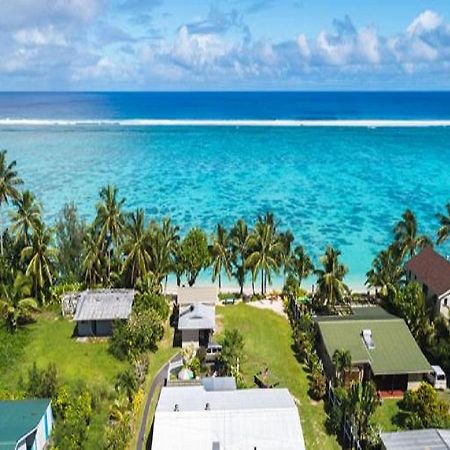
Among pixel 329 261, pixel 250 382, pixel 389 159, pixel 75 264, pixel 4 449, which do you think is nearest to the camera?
pixel 4 449

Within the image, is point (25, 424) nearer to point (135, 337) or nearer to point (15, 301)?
point (135, 337)

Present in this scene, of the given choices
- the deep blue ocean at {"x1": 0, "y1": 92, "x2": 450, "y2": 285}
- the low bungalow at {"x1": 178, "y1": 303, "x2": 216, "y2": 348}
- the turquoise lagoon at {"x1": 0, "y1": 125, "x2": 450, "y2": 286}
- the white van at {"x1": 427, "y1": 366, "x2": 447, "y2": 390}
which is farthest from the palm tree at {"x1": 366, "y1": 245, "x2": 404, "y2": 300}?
the low bungalow at {"x1": 178, "y1": 303, "x2": 216, "y2": 348}

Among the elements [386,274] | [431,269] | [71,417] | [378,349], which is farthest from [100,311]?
[431,269]

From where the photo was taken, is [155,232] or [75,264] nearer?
[155,232]

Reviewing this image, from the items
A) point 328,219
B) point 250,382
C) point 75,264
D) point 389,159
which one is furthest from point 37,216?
point 389,159

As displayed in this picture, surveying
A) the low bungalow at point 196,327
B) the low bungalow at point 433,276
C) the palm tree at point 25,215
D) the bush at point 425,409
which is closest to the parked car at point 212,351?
the low bungalow at point 196,327

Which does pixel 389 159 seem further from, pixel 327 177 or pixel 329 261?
pixel 329 261
